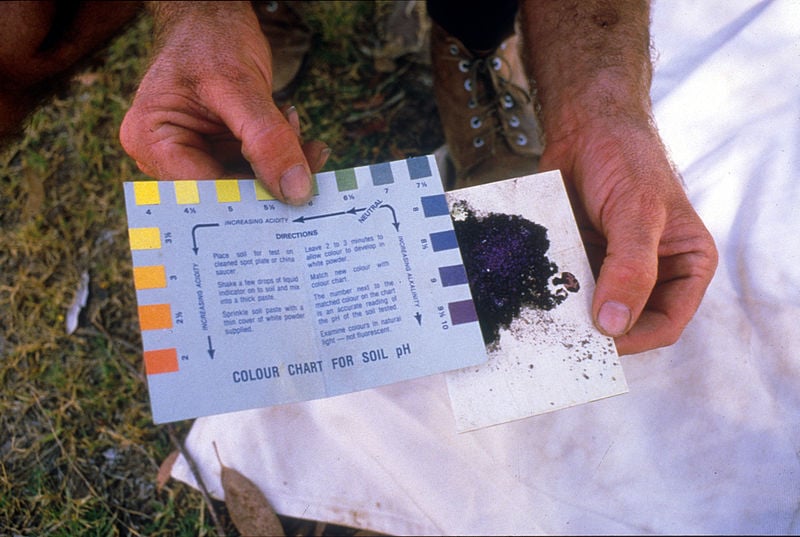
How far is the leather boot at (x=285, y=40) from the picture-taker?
1.77m

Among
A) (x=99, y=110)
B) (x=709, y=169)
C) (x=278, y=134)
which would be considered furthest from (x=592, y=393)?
(x=99, y=110)

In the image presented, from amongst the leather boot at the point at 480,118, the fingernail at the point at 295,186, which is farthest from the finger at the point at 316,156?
the leather boot at the point at 480,118

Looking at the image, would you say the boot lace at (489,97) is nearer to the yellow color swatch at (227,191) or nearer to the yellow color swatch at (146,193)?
the yellow color swatch at (227,191)

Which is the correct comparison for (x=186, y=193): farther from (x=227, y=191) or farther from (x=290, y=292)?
(x=290, y=292)

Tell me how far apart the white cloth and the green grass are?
0.18 metres

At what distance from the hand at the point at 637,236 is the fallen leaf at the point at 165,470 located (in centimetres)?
104

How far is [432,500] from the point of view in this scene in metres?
1.32

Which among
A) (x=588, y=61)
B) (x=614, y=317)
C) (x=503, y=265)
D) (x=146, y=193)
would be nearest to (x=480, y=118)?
(x=588, y=61)

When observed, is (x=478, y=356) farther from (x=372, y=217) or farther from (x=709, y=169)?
(x=709, y=169)

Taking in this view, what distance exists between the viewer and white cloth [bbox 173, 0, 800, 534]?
1309 millimetres

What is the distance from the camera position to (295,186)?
1.04 metres

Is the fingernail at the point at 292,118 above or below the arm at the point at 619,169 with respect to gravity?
above

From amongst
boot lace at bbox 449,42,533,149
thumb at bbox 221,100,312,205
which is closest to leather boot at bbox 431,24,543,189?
boot lace at bbox 449,42,533,149

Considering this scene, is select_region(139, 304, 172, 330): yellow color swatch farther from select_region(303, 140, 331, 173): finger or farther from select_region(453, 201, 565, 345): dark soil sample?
select_region(453, 201, 565, 345): dark soil sample
